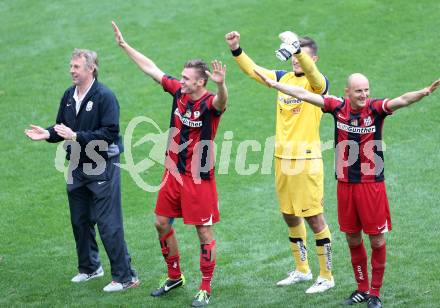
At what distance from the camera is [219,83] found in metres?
7.07

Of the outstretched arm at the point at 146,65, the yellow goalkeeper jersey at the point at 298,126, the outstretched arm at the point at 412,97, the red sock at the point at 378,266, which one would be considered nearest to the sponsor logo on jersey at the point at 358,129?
the outstretched arm at the point at 412,97

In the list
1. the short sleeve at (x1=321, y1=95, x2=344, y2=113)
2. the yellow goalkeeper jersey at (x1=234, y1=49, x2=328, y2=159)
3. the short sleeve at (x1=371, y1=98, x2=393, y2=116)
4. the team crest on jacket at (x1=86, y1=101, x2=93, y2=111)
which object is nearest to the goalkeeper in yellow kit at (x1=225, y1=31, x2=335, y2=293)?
the yellow goalkeeper jersey at (x1=234, y1=49, x2=328, y2=159)

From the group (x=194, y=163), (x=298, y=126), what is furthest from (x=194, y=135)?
(x=298, y=126)

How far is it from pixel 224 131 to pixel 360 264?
6.13 metres

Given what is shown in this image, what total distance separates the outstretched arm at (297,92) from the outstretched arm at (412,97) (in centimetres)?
63

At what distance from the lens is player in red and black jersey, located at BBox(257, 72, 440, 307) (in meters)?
7.09

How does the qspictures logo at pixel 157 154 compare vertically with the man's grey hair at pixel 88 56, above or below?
below

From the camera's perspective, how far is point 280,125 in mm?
8008

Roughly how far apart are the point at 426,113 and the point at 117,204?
6861 millimetres

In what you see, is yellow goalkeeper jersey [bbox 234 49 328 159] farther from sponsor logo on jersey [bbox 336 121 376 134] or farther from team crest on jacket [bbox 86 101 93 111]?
team crest on jacket [bbox 86 101 93 111]

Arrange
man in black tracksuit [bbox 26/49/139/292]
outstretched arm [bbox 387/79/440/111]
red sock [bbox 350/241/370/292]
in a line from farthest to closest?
1. man in black tracksuit [bbox 26/49/139/292]
2. red sock [bbox 350/241/370/292]
3. outstretched arm [bbox 387/79/440/111]

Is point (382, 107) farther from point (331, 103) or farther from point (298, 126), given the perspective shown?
point (298, 126)

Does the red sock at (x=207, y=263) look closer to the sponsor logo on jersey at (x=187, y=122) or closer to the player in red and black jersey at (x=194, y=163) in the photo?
the player in red and black jersey at (x=194, y=163)

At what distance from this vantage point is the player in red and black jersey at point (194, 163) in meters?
7.51
